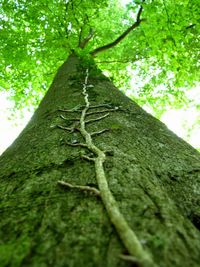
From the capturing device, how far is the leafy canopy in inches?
198

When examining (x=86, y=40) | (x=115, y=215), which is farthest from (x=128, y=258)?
(x=86, y=40)

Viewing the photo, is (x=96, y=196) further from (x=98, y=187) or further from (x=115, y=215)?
(x=115, y=215)

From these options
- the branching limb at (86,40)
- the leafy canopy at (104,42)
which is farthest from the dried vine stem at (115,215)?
the branching limb at (86,40)

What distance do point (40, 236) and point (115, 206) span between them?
0.97ft

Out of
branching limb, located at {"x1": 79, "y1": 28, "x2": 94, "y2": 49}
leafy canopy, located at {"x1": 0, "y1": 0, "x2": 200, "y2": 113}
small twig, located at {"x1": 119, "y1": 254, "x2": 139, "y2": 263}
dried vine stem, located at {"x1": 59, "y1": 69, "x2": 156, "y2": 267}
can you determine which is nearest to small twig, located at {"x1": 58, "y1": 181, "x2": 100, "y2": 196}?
dried vine stem, located at {"x1": 59, "y1": 69, "x2": 156, "y2": 267}

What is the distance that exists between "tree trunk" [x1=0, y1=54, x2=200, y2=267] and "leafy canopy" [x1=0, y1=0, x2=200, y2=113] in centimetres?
317

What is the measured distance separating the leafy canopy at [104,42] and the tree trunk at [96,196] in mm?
3165

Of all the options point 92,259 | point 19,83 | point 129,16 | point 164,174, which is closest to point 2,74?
point 19,83

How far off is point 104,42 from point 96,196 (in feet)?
26.0

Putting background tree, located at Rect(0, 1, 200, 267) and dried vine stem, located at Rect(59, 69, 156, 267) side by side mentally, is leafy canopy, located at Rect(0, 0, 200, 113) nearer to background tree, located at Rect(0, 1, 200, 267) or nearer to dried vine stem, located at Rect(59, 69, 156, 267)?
background tree, located at Rect(0, 1, 200, 267)

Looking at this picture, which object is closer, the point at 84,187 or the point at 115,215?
the point at 115,215

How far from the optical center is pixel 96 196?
1216mm

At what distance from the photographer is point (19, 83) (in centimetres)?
848

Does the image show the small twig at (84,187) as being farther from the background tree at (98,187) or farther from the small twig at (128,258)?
the small twig at (128,258)
